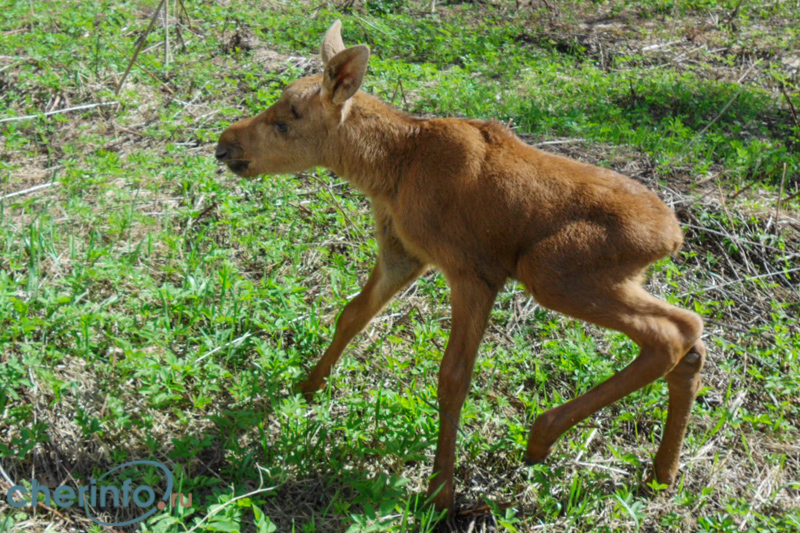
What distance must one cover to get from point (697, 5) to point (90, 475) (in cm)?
1168

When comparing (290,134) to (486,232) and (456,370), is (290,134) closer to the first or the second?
(486,232)

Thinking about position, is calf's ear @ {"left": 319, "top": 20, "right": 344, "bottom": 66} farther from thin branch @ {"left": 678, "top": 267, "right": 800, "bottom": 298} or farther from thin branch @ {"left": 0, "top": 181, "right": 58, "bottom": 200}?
thin branch @ {"left": 678, "top": 267, "right": 800, "bottom": 298}

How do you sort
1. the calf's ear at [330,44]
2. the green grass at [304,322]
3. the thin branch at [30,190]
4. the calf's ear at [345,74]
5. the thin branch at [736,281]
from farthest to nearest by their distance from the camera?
the thin branch at [30,190], the thin branch at [736,281], the calf's ear at [330,44], the calf's ear at [345,74], the green grass at [304,322]

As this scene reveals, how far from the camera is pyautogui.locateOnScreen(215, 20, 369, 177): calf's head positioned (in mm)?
4473

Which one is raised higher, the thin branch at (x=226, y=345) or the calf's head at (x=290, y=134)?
the calf's head at (x=290, y=134)

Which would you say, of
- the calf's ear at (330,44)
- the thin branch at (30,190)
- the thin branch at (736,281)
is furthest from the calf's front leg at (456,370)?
the thin branch at (30,190)

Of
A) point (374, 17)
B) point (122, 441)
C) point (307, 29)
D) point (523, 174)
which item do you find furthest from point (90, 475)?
point (374, 17)

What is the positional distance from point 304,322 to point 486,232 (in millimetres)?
1478

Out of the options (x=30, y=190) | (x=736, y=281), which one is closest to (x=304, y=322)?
(x=30, y=190)

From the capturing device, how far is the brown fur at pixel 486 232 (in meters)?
3.85

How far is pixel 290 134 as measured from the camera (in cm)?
453
